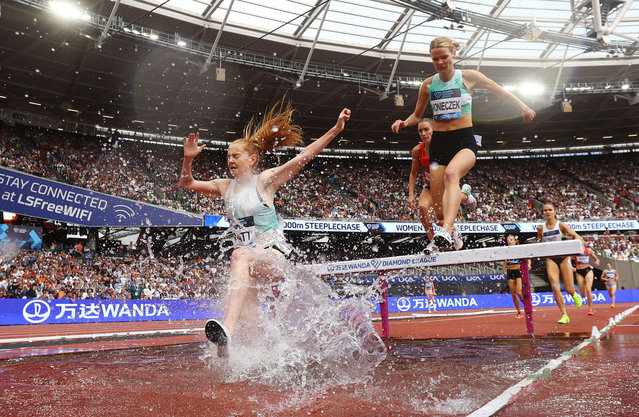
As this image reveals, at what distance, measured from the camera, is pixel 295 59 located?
21.4 meters

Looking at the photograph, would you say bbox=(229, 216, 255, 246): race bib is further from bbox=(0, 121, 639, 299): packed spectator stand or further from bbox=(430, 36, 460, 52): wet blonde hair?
bbox=(0, 121, 639, 299): packed spectator stand

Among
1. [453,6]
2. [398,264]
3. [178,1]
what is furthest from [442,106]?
[178,1]

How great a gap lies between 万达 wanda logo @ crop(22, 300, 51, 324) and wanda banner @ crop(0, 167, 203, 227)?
4403 mm

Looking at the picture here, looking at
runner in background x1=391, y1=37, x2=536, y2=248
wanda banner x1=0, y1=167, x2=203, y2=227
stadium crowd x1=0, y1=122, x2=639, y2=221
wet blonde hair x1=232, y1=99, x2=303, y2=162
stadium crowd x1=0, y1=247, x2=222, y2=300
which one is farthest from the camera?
stadium crowd x1=0, y1=122, x2=639, y2=221

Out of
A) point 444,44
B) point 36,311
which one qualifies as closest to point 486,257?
point 444,44

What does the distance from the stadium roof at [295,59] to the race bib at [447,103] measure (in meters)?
11.5

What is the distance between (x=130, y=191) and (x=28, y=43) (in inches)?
253

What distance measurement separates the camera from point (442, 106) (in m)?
4.37

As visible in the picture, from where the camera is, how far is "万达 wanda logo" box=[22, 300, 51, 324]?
487 inches

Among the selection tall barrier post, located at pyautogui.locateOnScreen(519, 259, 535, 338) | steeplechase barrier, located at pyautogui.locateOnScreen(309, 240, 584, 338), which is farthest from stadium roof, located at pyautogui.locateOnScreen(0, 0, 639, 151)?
steeplechase barrier, located at pyautogui.locateOnScreen(309, 240, 584, 338)

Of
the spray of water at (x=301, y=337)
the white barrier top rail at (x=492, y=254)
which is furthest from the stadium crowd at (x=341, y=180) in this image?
the spray of water at (x=301, y=337)

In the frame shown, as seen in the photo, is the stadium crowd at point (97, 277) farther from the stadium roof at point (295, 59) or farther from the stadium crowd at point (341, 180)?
the stadium roof at point (295, 59)

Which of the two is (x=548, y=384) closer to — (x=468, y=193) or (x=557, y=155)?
(x=468, y=193)

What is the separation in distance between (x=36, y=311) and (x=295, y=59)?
46.6 feet
